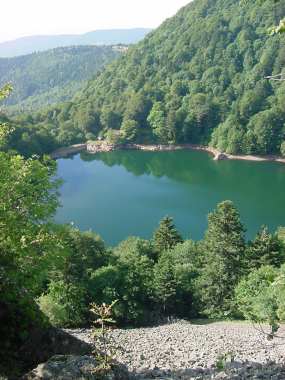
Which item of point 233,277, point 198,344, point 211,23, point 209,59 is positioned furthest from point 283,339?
point 211,23

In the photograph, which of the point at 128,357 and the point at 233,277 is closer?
the point at 128,357

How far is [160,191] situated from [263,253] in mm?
48096

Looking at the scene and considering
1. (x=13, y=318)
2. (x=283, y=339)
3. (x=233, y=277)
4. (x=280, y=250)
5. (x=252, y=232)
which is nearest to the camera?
(x=13, y=318)

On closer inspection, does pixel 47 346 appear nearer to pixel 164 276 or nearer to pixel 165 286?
pixel 165 286

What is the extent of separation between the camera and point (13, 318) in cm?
1299

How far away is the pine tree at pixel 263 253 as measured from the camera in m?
34.5

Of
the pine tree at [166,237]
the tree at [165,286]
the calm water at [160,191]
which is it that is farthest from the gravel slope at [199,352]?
the calm water at [160,191]

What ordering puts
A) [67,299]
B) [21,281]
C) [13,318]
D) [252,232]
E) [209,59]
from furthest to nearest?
[209,59] < [252,232] < [67,299] < [13,318] < [21,281]

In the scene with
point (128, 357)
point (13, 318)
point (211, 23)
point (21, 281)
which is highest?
point (211, 23)

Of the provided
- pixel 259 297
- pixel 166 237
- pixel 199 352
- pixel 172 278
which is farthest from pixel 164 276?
pixel 199 352

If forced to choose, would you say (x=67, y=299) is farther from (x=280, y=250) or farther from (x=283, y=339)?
(x=280, y=250)

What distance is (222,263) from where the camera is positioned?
33250mm

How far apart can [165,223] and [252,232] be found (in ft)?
64.7

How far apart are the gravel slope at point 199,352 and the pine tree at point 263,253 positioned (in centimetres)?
828
